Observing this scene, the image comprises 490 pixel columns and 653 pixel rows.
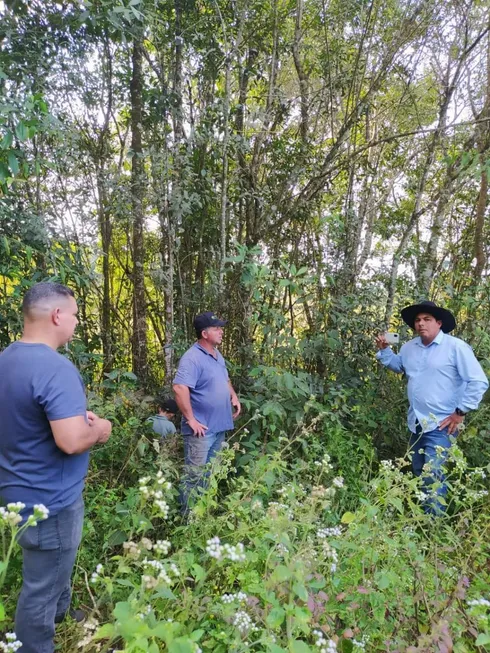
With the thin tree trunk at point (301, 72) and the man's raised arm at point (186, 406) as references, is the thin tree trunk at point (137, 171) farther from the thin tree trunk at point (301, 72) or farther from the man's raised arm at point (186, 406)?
the man's raised arm at point (186, 406)

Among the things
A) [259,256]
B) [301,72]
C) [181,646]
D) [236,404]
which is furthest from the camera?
[301,72]

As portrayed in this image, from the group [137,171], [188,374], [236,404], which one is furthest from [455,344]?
[137,171]

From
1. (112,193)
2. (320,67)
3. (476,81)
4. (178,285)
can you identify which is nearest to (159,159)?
(112,193)

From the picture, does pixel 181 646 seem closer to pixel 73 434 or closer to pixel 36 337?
pixel 73 434

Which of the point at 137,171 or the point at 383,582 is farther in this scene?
the point at 137,171

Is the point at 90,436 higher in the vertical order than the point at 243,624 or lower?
higher

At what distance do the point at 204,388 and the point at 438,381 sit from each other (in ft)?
5.76

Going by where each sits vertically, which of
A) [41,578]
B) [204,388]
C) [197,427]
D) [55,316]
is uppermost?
[55,316]

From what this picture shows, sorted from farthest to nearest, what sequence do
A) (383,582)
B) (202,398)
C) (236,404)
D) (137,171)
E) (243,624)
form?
(137,171)
(236,404)
(202,398)
(383,582)
(243,624)

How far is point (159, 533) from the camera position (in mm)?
2785

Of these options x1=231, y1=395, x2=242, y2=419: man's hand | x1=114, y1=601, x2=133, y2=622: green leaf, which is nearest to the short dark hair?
x1=114, y1=601, x2=133, y2=622: green leaf

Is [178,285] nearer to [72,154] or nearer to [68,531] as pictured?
[72,154]

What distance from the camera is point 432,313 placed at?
3.29 meters

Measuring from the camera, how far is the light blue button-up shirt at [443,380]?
2996mm
